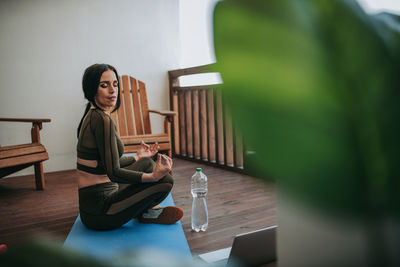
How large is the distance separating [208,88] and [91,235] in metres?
2.37

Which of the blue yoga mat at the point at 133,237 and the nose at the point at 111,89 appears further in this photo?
the nose at the point at 111,89

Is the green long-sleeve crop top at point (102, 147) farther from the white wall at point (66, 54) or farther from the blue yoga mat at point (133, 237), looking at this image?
the white wall at point (66, 54)

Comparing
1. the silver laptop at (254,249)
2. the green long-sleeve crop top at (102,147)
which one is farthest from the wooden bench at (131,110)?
the silver laptop at (254,249)

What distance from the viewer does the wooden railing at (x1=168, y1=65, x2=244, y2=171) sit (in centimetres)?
351

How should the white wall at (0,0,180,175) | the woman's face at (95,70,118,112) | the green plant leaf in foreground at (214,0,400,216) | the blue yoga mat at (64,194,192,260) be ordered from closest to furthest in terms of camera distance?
the green plant leaf in foreground at (214,0,400,216)
the blue yoga mat at (64,194,192,260)
the woman's face at (95,70,118,112)
the white wall at (0,0,180,175)

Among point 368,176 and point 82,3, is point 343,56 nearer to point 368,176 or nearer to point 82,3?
point 368,176

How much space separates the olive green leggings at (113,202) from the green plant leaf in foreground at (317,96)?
172 centimetres

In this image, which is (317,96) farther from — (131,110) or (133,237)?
(131,110)

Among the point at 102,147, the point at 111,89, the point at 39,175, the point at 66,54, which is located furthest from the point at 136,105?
the point at 102,147

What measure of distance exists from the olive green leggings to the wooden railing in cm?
164

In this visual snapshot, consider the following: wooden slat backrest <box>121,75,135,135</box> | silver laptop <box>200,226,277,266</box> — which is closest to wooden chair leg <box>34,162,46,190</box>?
wooden slat backrest <box>121,75,135,135</box>

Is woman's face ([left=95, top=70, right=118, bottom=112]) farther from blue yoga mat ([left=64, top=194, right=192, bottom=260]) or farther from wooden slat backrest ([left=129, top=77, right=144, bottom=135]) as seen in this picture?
wooden slat backrest ([left=129, top=77, right=144, bottom=135])

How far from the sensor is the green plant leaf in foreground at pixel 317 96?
0.36 ft

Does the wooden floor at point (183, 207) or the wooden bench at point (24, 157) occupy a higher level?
the wooden bench at point (24, 157)
